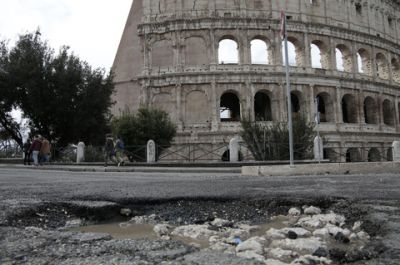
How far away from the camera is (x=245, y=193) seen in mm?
5438

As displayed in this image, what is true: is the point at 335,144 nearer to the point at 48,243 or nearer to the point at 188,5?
the point at 188,5

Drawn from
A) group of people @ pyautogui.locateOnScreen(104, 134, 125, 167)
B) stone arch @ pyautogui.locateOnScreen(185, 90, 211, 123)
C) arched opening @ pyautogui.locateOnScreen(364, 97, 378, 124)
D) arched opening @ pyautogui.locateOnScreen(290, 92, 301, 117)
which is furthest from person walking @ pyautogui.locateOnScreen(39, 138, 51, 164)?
arched opening @ pyautogui.locateOnScreen(364, 97, 378, 124)

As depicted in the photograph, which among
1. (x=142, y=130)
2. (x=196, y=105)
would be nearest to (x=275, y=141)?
(x=142, y=130)

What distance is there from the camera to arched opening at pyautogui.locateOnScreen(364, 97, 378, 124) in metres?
Answer: 32.3

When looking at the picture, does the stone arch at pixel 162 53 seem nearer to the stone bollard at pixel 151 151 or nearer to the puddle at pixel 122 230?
the stone bollard at pixel 151 151

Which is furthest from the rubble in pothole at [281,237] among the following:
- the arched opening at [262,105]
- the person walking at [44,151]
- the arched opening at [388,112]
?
the arched opening at [388,112]

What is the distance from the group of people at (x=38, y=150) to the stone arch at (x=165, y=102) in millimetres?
9998

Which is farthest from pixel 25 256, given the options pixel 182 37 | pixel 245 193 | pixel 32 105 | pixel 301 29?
pixel 301 29

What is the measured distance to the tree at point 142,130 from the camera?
21188 millimetres

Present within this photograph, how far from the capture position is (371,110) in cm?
3256

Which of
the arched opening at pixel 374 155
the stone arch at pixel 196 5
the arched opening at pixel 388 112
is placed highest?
the stone arch at pixel 196 5

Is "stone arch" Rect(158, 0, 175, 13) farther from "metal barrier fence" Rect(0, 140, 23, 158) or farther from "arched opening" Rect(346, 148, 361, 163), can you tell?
"arched opening" Rect(346, 148, 361, 163)

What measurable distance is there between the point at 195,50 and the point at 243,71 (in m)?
3.92

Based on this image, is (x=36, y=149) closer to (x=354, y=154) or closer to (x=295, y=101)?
(x=295, y=101)
